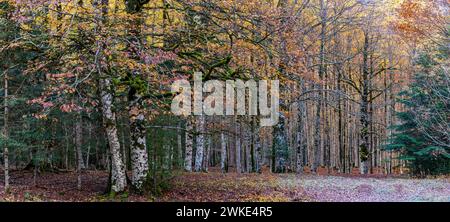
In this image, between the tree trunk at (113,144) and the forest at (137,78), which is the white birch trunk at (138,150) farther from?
the tree trunk at (113,144)

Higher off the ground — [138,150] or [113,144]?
[113,144]

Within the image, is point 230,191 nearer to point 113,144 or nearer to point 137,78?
point 113,144

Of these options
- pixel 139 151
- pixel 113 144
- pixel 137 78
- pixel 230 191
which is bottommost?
pixel 230 191

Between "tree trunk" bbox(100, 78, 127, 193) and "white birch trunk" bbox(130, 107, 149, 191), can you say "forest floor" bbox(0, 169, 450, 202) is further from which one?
"white birch trunk" bbox(130, 107, 149, 191)

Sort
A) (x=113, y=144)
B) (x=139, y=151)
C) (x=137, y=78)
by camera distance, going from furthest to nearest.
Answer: (x=139, y=151) → (x=113, y=144) → (x=137, y=78)

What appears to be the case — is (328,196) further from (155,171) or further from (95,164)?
(95,164)

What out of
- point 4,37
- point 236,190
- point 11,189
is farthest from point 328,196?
point 4,37

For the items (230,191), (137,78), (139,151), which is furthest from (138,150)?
(230,191)

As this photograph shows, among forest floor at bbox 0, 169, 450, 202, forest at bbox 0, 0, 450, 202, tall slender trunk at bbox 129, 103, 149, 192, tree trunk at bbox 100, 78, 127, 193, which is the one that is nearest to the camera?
forest at bbox 0, 0, 450, 202

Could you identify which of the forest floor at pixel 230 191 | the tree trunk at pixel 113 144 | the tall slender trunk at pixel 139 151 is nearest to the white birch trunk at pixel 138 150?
the tall slender trunk at pixel 139 151

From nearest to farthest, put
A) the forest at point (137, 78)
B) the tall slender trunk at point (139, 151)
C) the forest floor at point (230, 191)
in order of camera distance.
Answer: the forest at point (137, 78)
the forest floor at point (230, 191)
the tall slender trunk at point (139, 151)

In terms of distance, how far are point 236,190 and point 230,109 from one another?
9.09ft

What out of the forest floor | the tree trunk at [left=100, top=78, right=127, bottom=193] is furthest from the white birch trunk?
the forest floor
